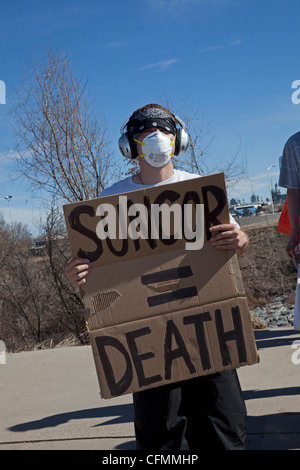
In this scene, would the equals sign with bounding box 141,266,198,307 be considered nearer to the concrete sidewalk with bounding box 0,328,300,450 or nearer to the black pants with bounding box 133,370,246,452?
the black pants with bounding box 133,370,246,452

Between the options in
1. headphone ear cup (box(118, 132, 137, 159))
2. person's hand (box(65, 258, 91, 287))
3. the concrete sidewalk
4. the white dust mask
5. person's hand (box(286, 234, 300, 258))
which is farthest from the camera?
the concrete sidewalk

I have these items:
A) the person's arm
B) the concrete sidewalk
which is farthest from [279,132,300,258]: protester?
the concrete sidewalk

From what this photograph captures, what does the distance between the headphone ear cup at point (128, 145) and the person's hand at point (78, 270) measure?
0.66 m

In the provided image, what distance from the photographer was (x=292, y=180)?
294 centimetres

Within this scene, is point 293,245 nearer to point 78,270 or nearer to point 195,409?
point 195,409

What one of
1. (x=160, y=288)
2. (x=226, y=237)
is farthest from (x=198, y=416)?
(x=226, y=237)

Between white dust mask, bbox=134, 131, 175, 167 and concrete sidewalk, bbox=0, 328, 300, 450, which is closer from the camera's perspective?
white dust mask, bbox=134, 131, 175, 167

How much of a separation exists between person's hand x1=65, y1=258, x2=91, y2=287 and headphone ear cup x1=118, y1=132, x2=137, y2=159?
0.66 m

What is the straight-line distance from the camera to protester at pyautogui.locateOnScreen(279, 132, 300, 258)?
2.89 metres

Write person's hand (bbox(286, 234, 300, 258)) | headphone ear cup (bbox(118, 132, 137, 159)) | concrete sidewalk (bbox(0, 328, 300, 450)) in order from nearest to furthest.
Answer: headphone ear cup (bbox(118, 132, 137, 159))
person's hand (bbox(286, 234, 300, 258))
concrete sidewalk (bbox(0, 328, 300, 450))

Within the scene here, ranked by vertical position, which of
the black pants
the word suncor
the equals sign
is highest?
the word suncor

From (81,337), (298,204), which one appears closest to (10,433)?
(298,204)

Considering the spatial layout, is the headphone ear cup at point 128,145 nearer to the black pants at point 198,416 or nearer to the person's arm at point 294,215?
the person's arm at point 294,215
